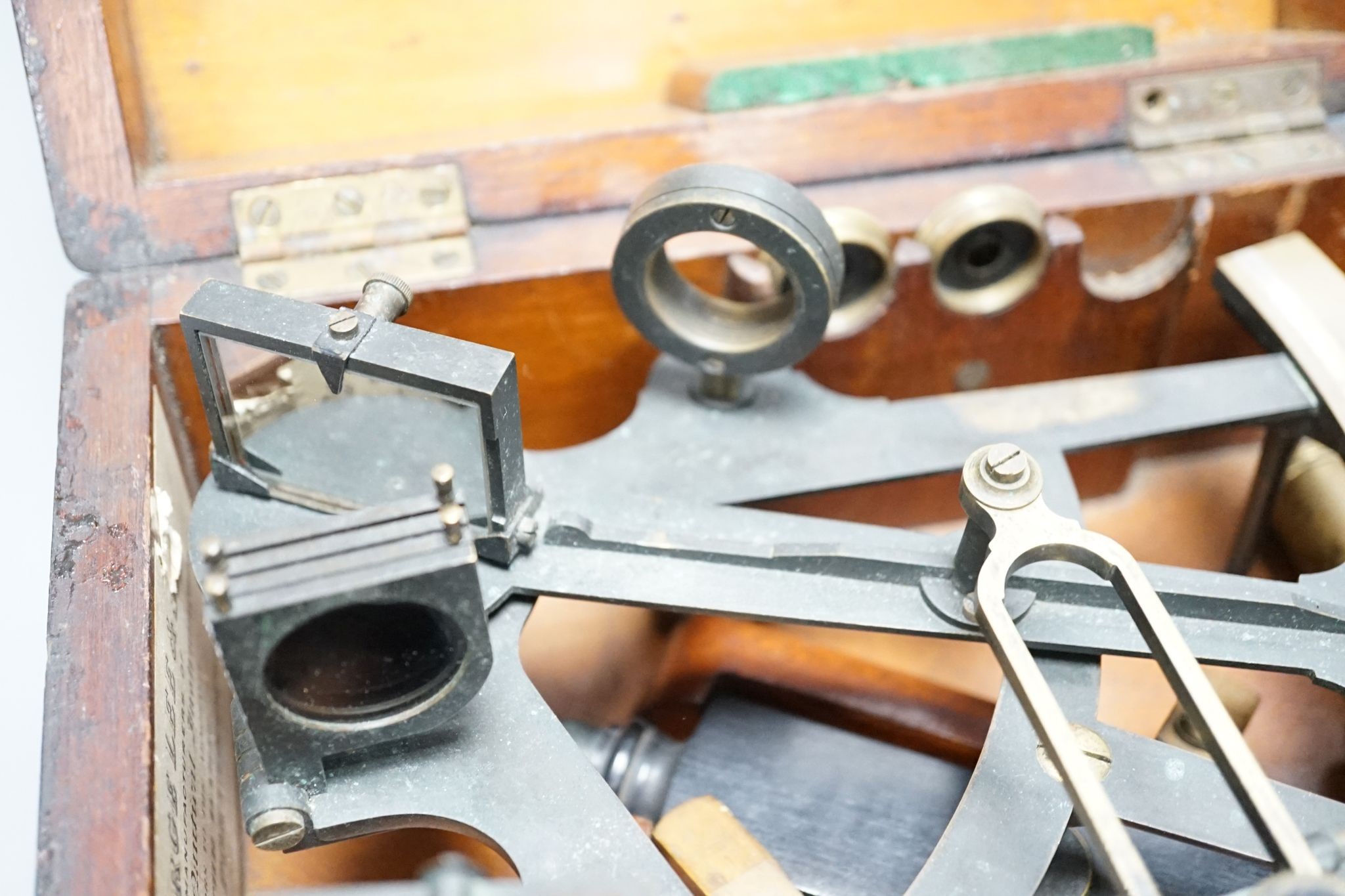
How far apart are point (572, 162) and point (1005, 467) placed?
22.4 inches

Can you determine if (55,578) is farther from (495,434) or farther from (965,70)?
(965,70)

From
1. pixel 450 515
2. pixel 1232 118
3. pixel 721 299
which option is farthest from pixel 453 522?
pixel 1232 118

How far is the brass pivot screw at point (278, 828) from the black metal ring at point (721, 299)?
0.48m

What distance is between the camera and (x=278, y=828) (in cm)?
77

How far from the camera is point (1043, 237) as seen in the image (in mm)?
1166

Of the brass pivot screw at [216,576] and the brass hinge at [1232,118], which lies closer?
the brass pivot screw at [216,576]

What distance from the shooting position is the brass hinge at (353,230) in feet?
3.66

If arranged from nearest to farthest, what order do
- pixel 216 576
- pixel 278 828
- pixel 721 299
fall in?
pixel 216 576
pixel 278 828
pixel 721 299

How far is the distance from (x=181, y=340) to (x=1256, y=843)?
0.92 meters

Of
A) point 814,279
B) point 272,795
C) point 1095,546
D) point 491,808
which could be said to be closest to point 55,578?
point 272,795

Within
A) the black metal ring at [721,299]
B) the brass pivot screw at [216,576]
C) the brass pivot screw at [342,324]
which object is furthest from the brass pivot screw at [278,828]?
the black metal ring at [721,299]

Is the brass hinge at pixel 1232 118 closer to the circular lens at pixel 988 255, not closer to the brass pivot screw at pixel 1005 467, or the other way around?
the circular lens at pixel 988 255

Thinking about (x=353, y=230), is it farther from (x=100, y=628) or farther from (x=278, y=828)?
(x=278, y=828)

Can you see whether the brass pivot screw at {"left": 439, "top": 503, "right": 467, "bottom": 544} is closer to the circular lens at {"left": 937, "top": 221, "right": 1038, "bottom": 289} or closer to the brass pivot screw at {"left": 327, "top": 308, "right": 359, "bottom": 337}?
the brass pivot screw at {"left": 327, "top": 308, "right": 359, "bottom": 337}
